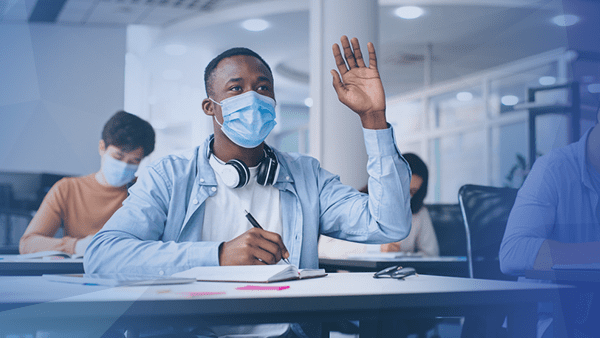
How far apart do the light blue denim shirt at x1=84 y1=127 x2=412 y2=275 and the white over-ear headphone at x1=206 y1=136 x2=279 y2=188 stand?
0.09 ft

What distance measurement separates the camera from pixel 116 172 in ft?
8.75

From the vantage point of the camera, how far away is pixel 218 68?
1.53m

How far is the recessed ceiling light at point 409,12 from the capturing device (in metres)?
5.64

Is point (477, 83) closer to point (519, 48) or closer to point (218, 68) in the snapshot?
point (519, 48)

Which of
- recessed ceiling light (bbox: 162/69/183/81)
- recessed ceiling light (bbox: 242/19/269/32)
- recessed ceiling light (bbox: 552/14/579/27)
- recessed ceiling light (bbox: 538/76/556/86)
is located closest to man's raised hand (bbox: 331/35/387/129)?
recessed ceiling light (bbox: 552/14/579/27)

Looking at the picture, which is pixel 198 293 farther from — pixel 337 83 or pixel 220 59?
pixel 220 59

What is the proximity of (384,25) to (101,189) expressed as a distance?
4536mm

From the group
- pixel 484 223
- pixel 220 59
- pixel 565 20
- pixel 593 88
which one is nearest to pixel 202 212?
pixel 220 59

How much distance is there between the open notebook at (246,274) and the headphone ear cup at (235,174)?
384 mm

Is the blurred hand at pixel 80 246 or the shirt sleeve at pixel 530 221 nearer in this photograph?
the shirt sleeve at pixel 530 221

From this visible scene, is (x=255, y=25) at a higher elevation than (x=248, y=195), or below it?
higher

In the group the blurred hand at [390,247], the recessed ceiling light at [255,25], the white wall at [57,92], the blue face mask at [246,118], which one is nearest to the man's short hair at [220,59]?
the blue face mask at [246,118]

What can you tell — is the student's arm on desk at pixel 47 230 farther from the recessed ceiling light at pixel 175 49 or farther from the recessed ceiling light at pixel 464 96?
the recessed ceiling light at pixel 464 96

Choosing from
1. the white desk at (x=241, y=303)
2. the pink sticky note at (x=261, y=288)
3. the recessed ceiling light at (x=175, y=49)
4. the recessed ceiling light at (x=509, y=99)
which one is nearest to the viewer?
the white desk at (x=241, y=303)
